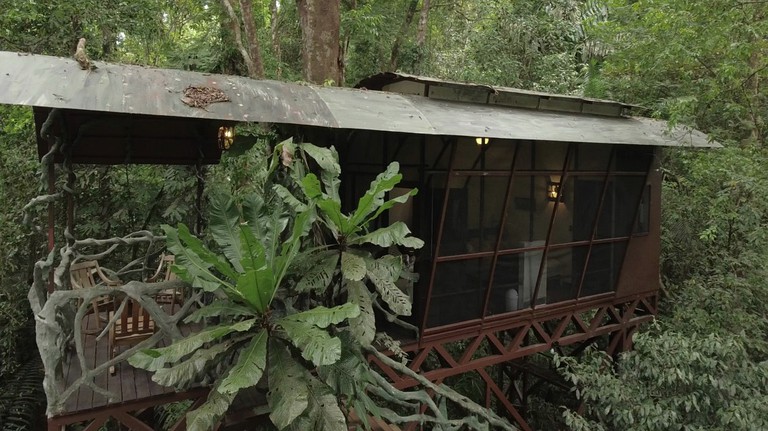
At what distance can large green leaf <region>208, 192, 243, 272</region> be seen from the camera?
11.7ft

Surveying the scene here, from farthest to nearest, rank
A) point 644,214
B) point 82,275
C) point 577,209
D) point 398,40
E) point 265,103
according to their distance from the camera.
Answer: point 398,40, point 644,214, point 577,209, point 82,275, point 265,103

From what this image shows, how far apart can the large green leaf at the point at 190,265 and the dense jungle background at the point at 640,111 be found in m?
3.27

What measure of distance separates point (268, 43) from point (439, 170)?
7.02 meters

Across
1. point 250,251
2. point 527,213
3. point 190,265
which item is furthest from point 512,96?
point 190,265

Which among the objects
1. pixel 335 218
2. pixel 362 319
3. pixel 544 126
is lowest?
pixel 362 319

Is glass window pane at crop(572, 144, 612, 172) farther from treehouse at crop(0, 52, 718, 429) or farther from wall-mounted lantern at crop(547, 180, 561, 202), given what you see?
wall-mounted lantern at crop(547, 180, 561, 202)

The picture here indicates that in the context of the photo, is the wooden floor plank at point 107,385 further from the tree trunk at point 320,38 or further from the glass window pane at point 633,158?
the glass window pane at point 633,158

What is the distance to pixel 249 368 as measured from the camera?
121 inches

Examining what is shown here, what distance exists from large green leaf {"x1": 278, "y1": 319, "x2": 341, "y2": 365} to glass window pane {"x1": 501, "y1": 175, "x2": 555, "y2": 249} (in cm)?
337

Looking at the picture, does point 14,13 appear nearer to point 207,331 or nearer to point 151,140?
point 151,140

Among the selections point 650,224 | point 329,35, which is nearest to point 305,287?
point 329,35

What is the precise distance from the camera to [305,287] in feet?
11.5

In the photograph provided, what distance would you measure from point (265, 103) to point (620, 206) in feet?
17.7

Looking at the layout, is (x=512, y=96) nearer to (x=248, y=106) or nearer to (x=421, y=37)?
(x=248, y=106)
